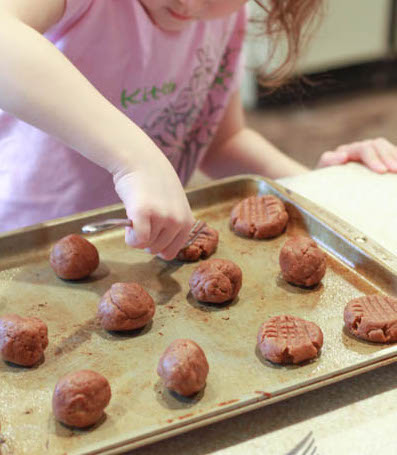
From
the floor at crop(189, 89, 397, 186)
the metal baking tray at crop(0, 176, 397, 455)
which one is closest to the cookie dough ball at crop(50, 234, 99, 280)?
the metal baking tray at crop(0, 176, 397, 455)

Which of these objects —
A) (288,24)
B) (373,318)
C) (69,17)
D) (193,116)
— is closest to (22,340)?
(373,318)

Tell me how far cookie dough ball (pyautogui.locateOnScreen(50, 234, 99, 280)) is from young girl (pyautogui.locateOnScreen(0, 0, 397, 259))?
131mm

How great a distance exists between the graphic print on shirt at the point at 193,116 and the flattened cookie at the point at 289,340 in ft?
2.15

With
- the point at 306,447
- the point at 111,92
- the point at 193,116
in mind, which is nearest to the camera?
the point at 306,447

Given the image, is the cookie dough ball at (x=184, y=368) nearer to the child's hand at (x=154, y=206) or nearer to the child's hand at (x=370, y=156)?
the child's hand at (x=154, y=206)

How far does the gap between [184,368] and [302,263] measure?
307mm

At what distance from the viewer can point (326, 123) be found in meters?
3.47

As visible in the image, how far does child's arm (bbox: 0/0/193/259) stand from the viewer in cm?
88

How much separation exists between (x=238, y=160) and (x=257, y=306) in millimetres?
728

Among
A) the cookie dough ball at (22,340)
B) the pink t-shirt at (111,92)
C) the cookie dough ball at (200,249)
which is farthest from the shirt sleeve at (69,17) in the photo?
the cookie dough ball at (22,340)

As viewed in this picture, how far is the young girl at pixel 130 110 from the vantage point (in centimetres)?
89

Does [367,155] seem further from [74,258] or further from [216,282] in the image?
[74,258]

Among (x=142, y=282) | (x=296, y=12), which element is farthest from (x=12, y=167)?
(x=296, y=12)

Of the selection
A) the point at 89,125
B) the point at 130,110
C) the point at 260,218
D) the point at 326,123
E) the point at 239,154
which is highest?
the point at 89,125
